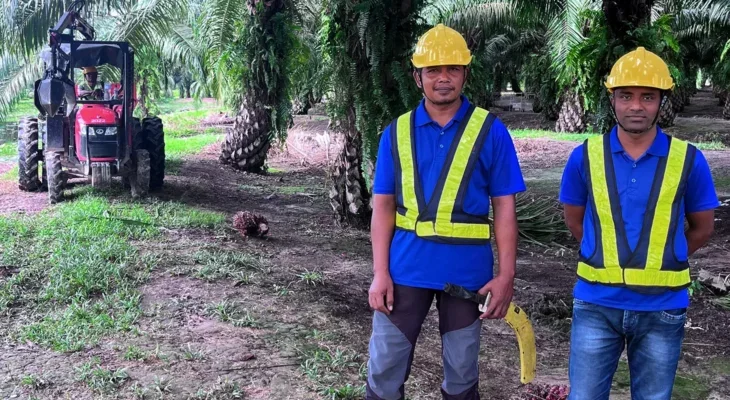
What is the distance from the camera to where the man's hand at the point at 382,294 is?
296 centimetres

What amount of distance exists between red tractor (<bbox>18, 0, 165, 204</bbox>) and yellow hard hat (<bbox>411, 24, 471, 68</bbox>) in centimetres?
693

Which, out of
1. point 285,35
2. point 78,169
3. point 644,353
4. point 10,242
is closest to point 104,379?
point 644,353

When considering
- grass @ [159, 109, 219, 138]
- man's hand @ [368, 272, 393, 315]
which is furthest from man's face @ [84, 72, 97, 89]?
grass @ [159, 109, 219, 138]

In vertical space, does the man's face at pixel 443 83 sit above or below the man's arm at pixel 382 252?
above

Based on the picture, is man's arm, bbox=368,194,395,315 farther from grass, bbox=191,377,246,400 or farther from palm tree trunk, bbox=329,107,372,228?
palm tree trunk, bbox=329,107,372,228

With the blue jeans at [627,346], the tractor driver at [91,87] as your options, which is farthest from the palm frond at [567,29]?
the blue jeans at [627,346]

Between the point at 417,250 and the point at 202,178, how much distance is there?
9.14 metres

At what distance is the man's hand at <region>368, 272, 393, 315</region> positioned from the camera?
296 centimetres

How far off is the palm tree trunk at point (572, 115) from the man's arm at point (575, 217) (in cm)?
1819

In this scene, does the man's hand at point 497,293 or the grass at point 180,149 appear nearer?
the man's hand at point 497,293

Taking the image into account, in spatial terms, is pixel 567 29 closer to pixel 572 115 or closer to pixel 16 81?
pixel 572 115

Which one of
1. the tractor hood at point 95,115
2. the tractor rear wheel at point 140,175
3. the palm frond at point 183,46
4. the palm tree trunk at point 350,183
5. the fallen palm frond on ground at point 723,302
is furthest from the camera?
the palm frond at point 183,46

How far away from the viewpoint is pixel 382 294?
2963 mm

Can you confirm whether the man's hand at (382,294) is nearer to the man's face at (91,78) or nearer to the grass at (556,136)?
the man's face at (91,78)
